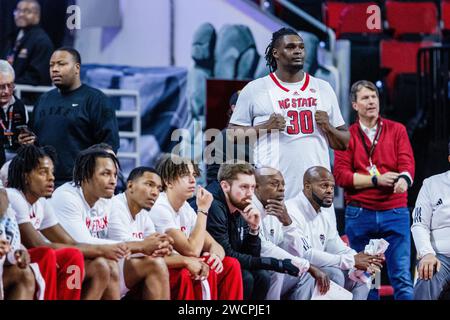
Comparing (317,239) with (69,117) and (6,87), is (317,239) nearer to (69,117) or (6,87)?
(69,117)

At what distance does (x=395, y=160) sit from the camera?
6.79 meters

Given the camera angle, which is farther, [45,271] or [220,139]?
[220,139]

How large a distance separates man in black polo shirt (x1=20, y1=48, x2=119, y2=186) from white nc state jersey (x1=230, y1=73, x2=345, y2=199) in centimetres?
84

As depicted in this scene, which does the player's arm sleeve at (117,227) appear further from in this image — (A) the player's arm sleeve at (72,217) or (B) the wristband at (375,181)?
(B) the wristband at (375,181)

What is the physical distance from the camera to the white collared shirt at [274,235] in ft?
19.3

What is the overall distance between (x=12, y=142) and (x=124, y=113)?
2.96 m

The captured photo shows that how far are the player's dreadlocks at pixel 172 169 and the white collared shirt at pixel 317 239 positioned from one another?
0.67 meters

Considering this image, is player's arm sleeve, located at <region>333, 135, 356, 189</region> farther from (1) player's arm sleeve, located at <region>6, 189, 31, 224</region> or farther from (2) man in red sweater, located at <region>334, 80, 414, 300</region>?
(1) player's arm sleeve, located at <region>6, 189, 31, 224</region>

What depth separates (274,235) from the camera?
601 centimetres

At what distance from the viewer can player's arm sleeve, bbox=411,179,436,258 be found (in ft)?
20.1

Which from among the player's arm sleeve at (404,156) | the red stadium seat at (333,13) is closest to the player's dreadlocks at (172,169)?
the player's arm sleeve at (404,156)

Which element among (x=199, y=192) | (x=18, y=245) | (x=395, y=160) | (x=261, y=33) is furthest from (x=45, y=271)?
(x=261, y=33)

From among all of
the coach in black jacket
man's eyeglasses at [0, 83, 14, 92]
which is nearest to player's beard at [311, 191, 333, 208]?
the coach in black jacket
